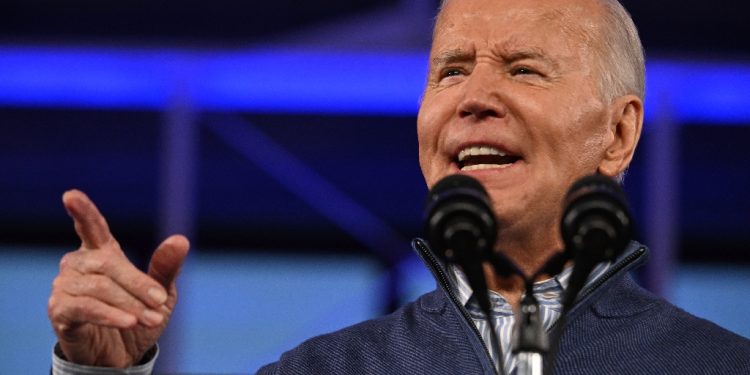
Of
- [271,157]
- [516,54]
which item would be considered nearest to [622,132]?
[516,54]

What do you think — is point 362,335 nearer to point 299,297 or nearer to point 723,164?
point 299,297

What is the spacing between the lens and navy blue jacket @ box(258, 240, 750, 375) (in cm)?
152

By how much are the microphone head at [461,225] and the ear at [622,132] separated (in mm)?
684

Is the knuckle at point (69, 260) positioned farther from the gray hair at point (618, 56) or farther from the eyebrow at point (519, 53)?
the gray hair at point (618, 56)

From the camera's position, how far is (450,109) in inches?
65.1

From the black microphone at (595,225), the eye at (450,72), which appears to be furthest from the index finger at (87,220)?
the eye at (450,72)

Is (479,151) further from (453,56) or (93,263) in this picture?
(93,263)

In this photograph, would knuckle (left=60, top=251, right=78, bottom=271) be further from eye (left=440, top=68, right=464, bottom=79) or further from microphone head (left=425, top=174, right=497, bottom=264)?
eye (left=440, top=68, right=464, bottom=79)

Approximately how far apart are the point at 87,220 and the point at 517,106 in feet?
2.05

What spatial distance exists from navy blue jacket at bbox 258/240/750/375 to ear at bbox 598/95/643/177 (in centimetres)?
15

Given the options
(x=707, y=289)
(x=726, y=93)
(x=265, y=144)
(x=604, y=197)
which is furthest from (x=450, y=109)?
(x=707, y=289)

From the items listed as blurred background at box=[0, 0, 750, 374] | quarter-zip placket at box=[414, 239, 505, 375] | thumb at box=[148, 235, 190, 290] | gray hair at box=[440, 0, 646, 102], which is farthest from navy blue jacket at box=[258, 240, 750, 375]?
blurred background at box=[0, 0, 750, 374]

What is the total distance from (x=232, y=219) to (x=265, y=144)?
2.30 feet

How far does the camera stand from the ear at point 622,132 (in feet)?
5.72
